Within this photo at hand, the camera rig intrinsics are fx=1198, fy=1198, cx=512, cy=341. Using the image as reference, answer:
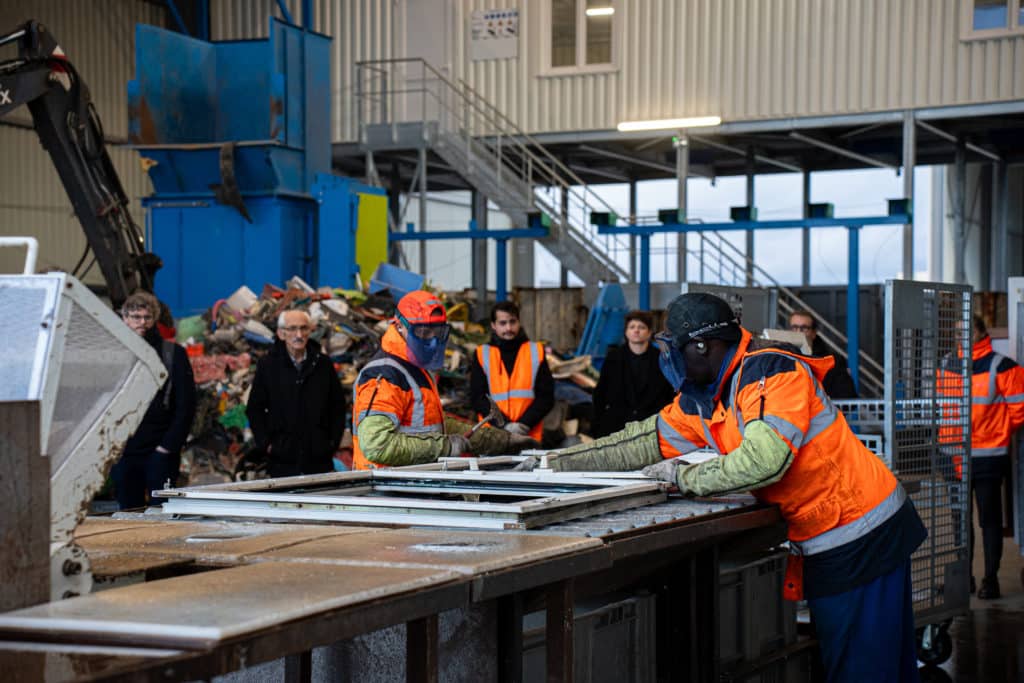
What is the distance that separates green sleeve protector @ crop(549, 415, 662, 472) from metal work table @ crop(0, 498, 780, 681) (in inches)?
23.8

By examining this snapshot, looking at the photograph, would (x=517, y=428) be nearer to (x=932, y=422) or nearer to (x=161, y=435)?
(x=161, y=435)

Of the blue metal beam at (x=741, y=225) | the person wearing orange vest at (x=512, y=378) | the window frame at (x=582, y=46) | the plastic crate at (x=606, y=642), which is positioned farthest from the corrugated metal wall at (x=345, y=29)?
the plastic crate at (x=606, y=642)

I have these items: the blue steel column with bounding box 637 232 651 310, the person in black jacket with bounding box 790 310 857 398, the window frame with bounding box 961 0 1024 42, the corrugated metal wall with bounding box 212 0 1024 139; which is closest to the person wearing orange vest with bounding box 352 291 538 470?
the person in black jacket with bounding box 790 310 857 398

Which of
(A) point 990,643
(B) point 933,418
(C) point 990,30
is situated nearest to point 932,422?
(B) point 933,418

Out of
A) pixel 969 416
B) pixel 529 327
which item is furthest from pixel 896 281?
pixel 529 327

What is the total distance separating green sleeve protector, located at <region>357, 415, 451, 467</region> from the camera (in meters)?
5.10

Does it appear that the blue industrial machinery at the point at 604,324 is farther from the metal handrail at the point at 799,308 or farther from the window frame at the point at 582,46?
the window frame at the point at 582,46

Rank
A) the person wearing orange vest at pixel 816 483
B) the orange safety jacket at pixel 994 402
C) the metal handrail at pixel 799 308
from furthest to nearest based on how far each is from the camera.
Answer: the metal handrail at pixel 799 308
the orange safety jacket at pixel 994 402
the person wearing orange vest at pixel 816 483

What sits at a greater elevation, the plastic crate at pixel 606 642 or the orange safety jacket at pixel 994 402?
the orange safety jacket at pixel 994 402

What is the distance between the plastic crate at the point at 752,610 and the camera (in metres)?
4.39

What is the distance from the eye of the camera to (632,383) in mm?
8820

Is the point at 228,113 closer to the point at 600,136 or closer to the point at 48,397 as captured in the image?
the point at 600,136

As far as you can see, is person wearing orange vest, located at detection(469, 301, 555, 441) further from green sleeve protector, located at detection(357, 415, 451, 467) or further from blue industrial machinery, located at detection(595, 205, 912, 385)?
blue industrial machinery, located at detection(595, 205, 912, 385)

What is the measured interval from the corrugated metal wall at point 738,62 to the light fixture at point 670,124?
17cm
